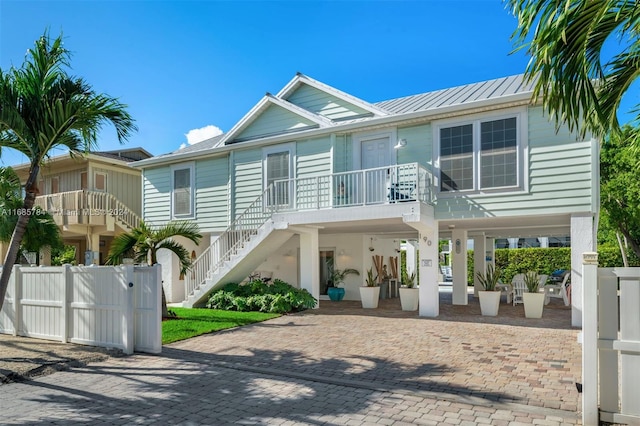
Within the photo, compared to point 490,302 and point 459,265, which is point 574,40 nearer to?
point 490,302

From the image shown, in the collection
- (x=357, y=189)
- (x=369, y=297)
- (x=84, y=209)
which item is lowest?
(x=369, y=297)

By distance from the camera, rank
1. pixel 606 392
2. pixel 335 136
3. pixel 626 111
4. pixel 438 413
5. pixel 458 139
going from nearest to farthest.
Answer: pixel 606 392
pixel 438 413
pixel 626 111
pixel 458 139
pixel 335 136

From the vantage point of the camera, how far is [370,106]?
46.5ft

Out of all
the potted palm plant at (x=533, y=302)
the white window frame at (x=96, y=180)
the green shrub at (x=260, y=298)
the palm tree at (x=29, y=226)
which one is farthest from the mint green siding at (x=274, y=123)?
the white window frame at (x=96, y=180)

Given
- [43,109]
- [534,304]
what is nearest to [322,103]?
[534,304]

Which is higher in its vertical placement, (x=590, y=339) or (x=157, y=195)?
(x=157, y=195)

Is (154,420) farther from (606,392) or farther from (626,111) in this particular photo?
(626,111)

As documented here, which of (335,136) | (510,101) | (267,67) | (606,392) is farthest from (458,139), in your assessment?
(606,392)

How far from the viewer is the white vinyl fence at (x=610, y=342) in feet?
14.9

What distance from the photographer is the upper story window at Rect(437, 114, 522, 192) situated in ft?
38.5

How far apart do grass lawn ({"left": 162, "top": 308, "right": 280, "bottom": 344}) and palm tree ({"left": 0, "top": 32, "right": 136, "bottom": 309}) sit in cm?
361

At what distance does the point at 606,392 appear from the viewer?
4668 millimetres

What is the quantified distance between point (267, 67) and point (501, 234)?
470 inches

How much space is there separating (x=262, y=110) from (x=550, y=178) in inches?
386
